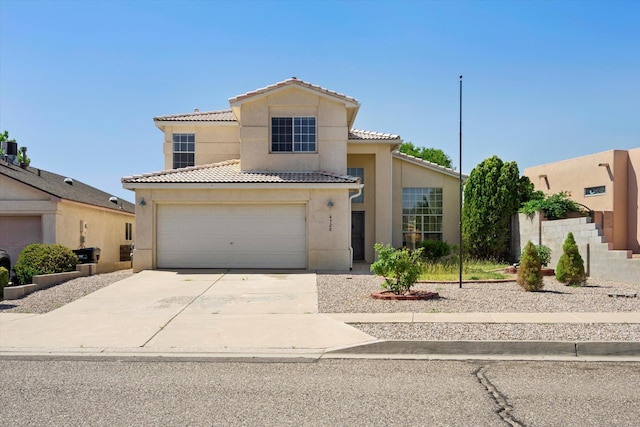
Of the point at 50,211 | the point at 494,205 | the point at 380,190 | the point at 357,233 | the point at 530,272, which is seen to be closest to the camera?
the point at 530,272

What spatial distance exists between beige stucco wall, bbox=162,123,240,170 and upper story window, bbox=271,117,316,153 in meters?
3.59

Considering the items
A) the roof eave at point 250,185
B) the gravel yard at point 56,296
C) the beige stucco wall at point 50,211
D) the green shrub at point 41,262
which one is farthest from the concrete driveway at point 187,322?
the beige stucco wall at point 50,211

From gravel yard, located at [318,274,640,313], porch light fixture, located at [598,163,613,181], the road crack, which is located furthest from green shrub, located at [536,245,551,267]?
the road crack

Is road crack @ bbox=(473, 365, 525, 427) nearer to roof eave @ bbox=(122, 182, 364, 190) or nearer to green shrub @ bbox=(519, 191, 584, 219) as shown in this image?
roof eave @ bbox=(122, 182, 364, 190)

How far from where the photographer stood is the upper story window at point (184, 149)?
923 inches

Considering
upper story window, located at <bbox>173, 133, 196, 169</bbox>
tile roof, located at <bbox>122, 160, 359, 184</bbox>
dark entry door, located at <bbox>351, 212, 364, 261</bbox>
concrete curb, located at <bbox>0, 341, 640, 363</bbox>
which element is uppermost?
upper story window, located at <bbox>173, 133, 196, 169</bbox>

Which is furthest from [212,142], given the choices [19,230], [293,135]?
[19,230]

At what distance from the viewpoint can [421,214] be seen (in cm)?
2359

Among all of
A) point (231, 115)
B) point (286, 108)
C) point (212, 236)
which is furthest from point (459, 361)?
point (231, 115)

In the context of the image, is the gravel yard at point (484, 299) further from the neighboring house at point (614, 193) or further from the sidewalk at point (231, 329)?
the neighboring house at point (614, 193)

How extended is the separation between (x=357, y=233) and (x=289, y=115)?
19.8ft

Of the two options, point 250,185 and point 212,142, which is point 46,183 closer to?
point 212,142

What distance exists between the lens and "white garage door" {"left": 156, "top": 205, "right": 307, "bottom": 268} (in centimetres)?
1866

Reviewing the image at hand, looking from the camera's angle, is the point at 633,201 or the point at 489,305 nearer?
the point at 489,305
